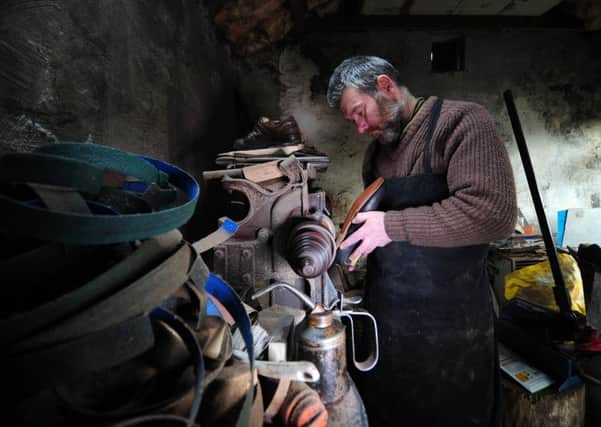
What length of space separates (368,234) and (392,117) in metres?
0.64

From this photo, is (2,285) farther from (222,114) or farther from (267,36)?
(267,36)

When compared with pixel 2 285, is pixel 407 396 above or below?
below

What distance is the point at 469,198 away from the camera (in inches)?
45.4

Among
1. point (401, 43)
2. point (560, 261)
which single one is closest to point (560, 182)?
point (560, 261)

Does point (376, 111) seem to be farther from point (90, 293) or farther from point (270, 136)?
point (90, 293)

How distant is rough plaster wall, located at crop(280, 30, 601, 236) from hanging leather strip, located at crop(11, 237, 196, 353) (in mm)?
3788

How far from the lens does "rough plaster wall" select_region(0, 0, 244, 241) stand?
0.77 metres

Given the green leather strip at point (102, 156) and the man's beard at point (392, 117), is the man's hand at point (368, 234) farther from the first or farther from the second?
the green leather strip at point (102, 156)

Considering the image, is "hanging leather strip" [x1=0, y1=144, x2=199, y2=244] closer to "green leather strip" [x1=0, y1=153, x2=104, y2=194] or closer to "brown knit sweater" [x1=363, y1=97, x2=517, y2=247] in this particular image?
"green leather strip" [x1=0, y1=153, x2=104, y2=194]

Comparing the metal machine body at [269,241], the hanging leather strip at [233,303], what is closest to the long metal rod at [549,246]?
the metal machine body at [269,241]

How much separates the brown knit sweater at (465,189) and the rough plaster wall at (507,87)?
111 inches

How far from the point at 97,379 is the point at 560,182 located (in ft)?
18.5

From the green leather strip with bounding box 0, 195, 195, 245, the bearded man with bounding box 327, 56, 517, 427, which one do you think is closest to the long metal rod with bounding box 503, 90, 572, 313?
the bearded man with bounding box 327, 56, 517, 427

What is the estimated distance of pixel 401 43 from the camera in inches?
160
